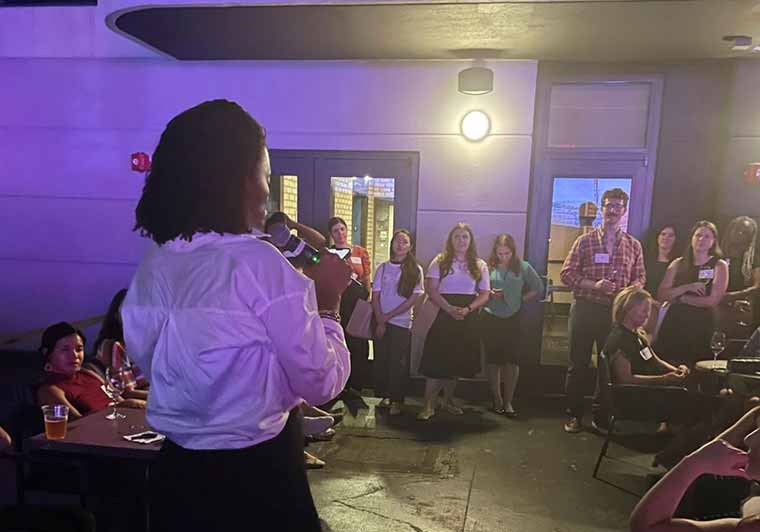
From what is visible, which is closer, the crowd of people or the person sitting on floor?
the crowd of people

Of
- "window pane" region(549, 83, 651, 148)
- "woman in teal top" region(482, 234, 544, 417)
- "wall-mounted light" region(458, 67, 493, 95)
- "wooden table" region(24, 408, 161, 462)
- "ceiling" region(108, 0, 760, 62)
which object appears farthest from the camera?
"window pane" region(549, 83, 651, 148)

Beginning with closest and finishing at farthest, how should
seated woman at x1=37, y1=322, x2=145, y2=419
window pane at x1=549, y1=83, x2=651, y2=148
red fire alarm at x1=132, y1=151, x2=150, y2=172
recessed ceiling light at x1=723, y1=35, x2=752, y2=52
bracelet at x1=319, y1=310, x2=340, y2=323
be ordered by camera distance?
1. bracelet at x1=319, y1=310, x2=340, y2=323
2. seated woman at x1=37, y1=322, x2=145, y2=419
3. recessed ceiling light at x1=723, y1=35, x2=752, y2=52
4. window pane at x1=549, y1=83, x2=651, y2=148
5. red fire alarm at x1=132, y1=151, x2=150, y2=172

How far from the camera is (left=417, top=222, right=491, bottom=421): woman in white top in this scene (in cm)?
462

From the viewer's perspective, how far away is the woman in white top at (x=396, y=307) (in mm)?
4754

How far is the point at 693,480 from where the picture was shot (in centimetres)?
143

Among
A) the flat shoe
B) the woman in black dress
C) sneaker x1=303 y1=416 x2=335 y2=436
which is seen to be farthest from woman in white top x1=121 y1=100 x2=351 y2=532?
the woman in black dress

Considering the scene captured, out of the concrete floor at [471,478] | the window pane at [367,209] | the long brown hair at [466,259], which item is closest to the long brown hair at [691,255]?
the concrete floor at [471,478]

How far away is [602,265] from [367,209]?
7.14 feet

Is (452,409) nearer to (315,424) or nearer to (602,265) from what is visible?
(602,265)

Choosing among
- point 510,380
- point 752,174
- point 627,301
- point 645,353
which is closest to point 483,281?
point 510,380

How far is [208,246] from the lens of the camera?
1.19 meters

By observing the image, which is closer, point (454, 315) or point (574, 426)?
point (574, 426)

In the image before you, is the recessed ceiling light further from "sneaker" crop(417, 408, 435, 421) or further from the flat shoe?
the flat shoe

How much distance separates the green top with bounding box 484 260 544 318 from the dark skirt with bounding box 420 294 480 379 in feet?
0.85
